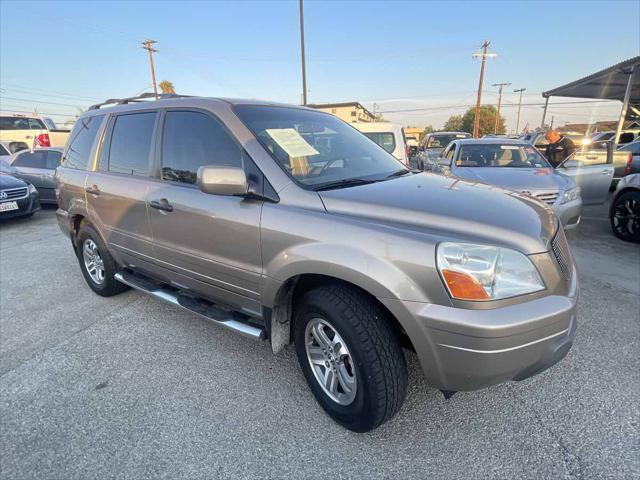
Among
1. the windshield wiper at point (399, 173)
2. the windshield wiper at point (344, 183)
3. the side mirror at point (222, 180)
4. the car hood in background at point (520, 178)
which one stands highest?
the side mirror at point (222, 180)

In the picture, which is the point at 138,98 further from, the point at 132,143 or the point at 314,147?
the point at 314,147

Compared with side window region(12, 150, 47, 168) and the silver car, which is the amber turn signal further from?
side window region(12, 150, 47, 168)

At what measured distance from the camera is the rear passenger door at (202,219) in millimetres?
2373

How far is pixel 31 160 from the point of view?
9.68 m

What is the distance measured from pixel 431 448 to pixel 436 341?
0.72m

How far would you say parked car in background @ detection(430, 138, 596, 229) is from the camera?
518cm

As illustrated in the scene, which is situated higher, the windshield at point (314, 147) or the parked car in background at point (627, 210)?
the windshield at point (314, 147)

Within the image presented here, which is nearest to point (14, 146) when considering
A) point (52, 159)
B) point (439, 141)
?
point (52, 159)

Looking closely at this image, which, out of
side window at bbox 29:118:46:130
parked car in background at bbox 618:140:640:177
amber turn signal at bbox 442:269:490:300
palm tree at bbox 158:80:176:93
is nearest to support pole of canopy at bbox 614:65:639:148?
parked car in background at bbox 618:140:640:177

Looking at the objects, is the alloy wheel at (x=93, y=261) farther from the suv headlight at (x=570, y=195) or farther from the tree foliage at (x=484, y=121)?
the tree foliage at (x=484, y=121)


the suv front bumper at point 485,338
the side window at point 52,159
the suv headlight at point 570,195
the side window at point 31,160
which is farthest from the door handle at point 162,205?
the side window at point 31,160

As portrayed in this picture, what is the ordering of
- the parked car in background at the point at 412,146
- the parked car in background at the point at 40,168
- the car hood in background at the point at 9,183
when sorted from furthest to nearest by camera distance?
the parked car in background at the point at 412,146, the parked car in background at the point at 40,168, the car hood in background at the point at 9,183

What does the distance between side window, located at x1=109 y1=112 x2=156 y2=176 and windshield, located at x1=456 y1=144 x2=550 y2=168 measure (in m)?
5.16

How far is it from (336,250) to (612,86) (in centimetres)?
2221
